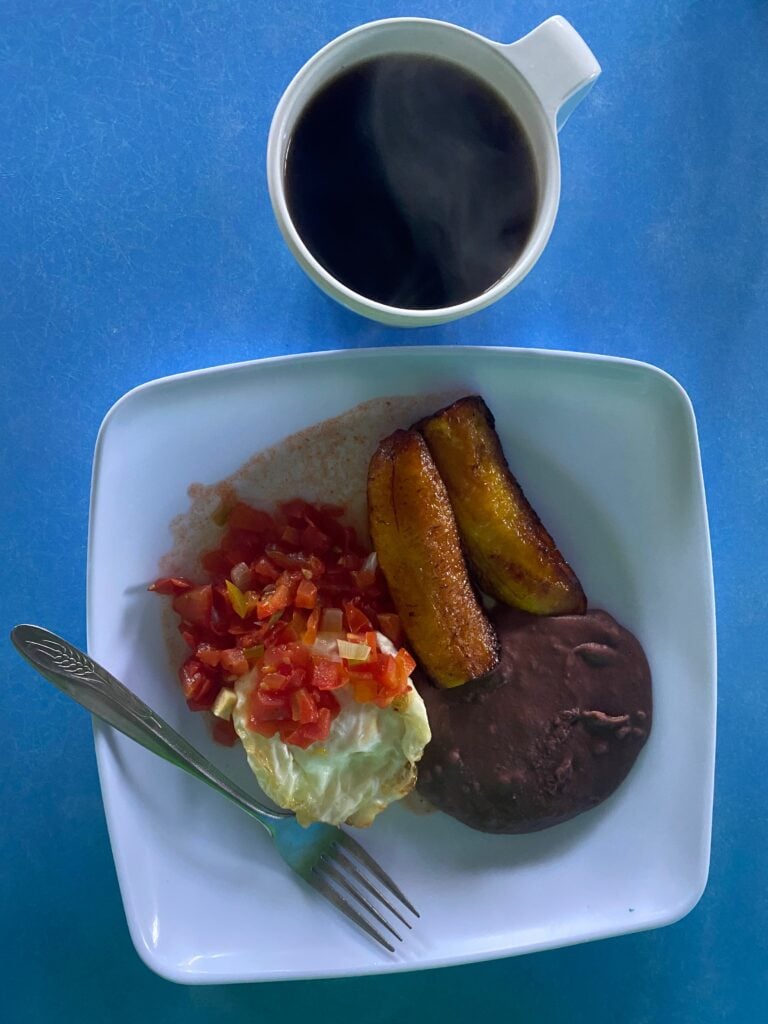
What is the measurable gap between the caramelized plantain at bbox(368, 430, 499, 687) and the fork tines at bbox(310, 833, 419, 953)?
0.92 ft

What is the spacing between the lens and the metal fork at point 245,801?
1108mm

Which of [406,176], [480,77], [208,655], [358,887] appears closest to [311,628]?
[208,655]

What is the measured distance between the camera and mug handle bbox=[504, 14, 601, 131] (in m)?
0.90

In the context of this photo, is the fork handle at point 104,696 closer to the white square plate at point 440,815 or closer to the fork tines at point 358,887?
the white square plate at point 440,815

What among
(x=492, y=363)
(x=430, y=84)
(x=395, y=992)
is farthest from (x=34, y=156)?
(x=395, y=992)

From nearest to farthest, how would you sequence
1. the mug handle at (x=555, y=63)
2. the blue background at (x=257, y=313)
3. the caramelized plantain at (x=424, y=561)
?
the mug handle at (x=555, y=63) → the caramelized plantain at (x=424, y=561) → the blue background at (x=257, y=313)

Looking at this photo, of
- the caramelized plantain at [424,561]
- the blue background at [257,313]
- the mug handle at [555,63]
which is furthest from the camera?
the blue background at [257,313]

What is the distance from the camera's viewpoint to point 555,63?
912 mm

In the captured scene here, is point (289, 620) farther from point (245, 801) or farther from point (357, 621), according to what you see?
point (245, 801)

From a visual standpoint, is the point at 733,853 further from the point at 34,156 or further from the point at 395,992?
the point at 34,156

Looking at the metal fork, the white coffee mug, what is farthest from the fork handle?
the white coffee mug

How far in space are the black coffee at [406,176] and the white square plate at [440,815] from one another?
0.14 m

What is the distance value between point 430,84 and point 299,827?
95 cm

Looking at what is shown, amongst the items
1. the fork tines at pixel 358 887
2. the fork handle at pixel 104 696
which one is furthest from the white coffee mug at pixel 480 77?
the fork tines at pixel 358 887
